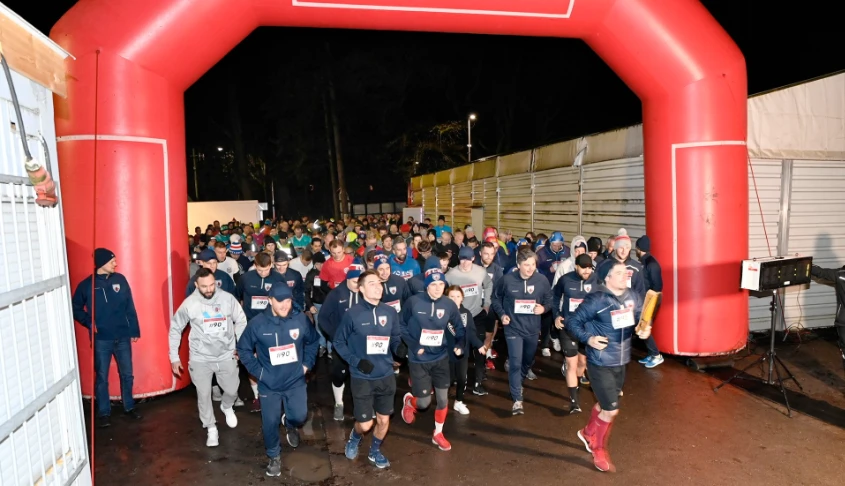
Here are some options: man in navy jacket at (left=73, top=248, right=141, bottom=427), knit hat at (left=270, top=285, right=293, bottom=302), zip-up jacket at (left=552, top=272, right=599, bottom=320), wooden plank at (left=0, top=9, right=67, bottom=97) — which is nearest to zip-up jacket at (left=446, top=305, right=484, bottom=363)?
zip-up jacket at (left=552, top=272, right=599, bottom=320)

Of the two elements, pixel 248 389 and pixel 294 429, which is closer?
pixel 294 429

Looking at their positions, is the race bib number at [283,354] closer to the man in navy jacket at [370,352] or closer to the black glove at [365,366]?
the man in navy jacket at [370,352]

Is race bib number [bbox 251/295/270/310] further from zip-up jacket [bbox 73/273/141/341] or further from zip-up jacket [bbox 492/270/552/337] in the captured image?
zip-up jacket [bbox 492/270/552/337]

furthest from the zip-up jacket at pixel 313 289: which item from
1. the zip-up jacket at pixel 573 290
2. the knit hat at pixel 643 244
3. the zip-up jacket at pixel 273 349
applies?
the knit hat at pixel 643 244

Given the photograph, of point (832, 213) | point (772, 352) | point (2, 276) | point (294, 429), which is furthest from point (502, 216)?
point (2, 276)

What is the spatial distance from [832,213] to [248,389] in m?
10.7

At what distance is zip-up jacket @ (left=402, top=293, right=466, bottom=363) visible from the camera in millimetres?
5887

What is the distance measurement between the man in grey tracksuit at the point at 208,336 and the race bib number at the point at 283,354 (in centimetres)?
110

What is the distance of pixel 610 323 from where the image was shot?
5.30 meters

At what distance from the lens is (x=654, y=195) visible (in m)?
8.54

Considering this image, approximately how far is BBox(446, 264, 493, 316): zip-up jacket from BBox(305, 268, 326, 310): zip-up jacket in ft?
6.79

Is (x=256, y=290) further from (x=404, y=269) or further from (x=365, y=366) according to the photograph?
(x=365, y=366)

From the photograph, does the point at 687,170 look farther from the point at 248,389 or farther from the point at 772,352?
the point at 248,389

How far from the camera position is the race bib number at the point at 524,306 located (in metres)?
6.78
